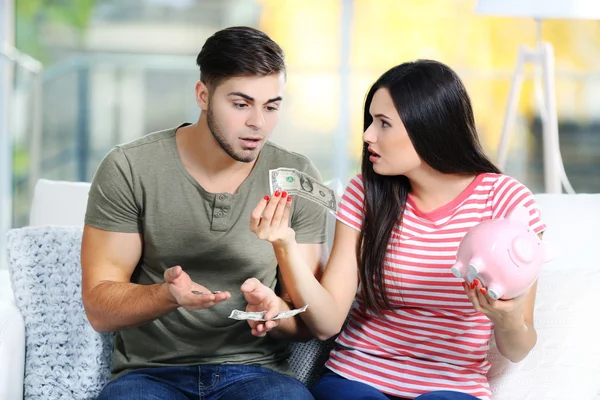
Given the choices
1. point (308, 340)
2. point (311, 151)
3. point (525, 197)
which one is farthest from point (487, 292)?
point (311, 151)

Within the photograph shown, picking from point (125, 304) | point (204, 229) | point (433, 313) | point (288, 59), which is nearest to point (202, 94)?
point (204, 229)

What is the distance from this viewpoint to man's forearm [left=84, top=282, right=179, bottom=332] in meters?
1.72

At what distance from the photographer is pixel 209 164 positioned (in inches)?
77.6

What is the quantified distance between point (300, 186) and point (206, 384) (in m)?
0.51

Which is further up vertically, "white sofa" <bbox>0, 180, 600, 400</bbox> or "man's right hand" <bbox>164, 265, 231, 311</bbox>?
"man's right hand" <bbox>164, 265, 231, 311</bbox>

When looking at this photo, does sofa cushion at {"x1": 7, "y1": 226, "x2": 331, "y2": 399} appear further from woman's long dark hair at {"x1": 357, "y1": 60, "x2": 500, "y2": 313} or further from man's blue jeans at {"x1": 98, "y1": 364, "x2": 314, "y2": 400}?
woman's long dark hair at {"x1": 357, "y1": 60, "x2": 500, "y2": 313}

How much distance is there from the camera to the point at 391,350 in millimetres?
1863

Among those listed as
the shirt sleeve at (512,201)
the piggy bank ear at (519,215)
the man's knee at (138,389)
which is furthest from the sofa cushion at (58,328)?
the piggy bank ear at (519,215)

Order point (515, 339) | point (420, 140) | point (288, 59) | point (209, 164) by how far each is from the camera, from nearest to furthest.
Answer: point (515, 339) < point (420, 140) < point (209, 164) < point (288, 59)

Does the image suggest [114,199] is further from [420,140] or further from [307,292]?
[420,140]

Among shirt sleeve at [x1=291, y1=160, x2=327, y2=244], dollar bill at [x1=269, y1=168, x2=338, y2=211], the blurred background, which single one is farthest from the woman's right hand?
the blurred background

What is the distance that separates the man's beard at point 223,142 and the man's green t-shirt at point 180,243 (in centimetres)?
8

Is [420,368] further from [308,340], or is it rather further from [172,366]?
[172,366]

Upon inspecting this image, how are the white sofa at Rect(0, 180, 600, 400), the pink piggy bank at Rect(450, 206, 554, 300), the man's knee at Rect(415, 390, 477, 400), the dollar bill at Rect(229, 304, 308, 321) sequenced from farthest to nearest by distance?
the white sofa at Rect(0, 180, 600, 400), the man's knee at Rect(415, 390, 477, 400), the dollar bill at Rect(229, 304, 308, 321), the pink piggy bank at Rect(450, 206, 554, 300)
